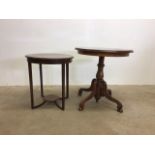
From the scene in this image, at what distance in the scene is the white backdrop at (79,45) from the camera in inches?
105

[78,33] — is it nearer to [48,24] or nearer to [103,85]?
[48,24]

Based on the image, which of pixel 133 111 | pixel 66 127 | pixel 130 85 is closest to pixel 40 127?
pixel 66 127

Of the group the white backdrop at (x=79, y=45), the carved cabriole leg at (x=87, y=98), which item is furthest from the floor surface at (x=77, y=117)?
the white backdrop at (x=79, y=45)

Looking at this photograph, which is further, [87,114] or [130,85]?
[130,85]

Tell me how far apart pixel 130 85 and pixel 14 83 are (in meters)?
1.79

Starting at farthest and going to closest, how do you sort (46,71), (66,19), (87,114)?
(46,71), (66,19), (87,114)

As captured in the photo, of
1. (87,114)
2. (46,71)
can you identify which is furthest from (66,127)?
(46,71)

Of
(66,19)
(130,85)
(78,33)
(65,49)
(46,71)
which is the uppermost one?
(66,19)

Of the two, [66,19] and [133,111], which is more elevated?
[66,19]

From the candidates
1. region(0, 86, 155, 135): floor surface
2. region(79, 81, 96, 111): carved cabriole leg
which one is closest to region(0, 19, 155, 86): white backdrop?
region(0, 86, 155, 135): floor surface

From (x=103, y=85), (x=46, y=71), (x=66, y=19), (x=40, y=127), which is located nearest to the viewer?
(x=40, y=127)

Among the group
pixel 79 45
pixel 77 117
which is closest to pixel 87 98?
pixel 77 117

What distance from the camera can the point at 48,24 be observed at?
2660 mm

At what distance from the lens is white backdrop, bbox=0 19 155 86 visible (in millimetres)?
2670
